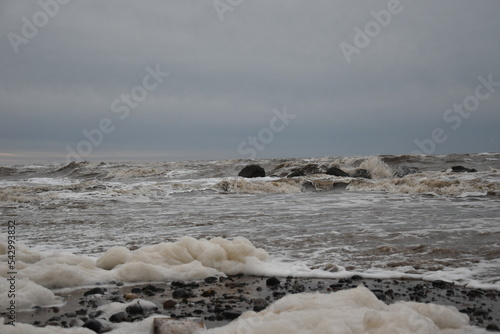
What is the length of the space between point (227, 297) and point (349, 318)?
4.69 ft

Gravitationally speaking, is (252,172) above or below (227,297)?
above

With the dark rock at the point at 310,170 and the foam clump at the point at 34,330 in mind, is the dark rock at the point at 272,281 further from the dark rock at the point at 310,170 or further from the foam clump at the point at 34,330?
the dark rock at the point at 310,170

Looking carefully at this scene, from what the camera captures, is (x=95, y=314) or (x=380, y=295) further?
(x=380, y=295)

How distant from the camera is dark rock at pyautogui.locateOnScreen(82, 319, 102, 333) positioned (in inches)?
123

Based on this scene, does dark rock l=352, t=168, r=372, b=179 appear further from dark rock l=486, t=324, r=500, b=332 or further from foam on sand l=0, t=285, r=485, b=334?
dark rock l=486, t=324, r=500, b=332

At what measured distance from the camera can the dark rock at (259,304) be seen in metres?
3.62

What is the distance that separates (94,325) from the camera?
3145 millimetres

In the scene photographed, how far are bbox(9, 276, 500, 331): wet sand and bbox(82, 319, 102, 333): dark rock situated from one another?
0.13 m

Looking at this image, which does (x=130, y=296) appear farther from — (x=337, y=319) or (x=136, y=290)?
(x=337, y=319)

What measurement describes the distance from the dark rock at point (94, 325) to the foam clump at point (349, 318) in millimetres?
832

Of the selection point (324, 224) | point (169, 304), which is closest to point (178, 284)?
point (169, 304)

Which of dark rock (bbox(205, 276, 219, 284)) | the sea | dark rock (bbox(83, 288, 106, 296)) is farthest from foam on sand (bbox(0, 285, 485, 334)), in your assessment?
dark rock (bbox(205, 276, 219, 284))

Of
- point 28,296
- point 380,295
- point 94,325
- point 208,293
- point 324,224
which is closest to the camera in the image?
point 94,325

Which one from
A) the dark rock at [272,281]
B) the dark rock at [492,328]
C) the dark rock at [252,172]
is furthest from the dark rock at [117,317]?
the dark rock at [252,172]
